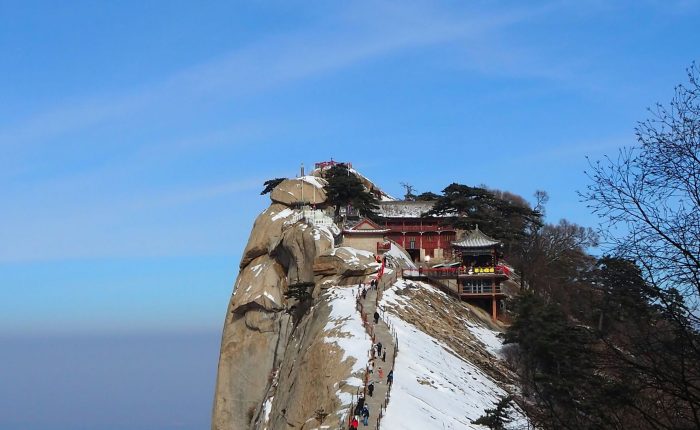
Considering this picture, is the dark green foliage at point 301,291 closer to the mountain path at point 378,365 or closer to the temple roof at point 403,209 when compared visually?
the mountain path at point 378,365

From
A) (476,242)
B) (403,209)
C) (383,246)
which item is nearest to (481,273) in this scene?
(476,242)

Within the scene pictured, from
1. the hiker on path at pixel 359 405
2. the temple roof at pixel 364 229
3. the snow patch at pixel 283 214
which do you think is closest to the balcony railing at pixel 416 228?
the snow patch at pixel 283 214

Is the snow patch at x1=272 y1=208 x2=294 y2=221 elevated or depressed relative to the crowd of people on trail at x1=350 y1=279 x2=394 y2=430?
elevated

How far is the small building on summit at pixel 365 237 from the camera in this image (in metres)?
70.8

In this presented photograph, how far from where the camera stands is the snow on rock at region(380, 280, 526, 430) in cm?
2898

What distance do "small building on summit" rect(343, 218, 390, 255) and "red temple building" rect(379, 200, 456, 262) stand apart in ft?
46.6

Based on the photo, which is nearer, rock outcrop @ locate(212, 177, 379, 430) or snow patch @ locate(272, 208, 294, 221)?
rock outcrop @ locate(212, 177, 379, 430)

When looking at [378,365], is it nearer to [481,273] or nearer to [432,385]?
[432,385]

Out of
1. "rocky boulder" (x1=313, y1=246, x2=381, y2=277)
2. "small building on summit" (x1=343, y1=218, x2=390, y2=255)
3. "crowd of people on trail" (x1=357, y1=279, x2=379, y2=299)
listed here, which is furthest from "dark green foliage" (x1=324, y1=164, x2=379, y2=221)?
"crowd of people on trail" (x1=357, y1=279, x2=379, y2=299)

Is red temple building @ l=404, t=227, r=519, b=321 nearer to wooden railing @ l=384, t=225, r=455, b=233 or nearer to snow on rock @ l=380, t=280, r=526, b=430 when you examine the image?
snow on rock @ l=380, t=280, r=526, b=430

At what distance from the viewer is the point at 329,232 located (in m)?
67.4

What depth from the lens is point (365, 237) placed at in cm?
7125

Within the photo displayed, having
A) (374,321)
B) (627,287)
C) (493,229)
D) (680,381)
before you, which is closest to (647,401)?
(680,381)

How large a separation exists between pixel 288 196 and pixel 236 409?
25578 mm
